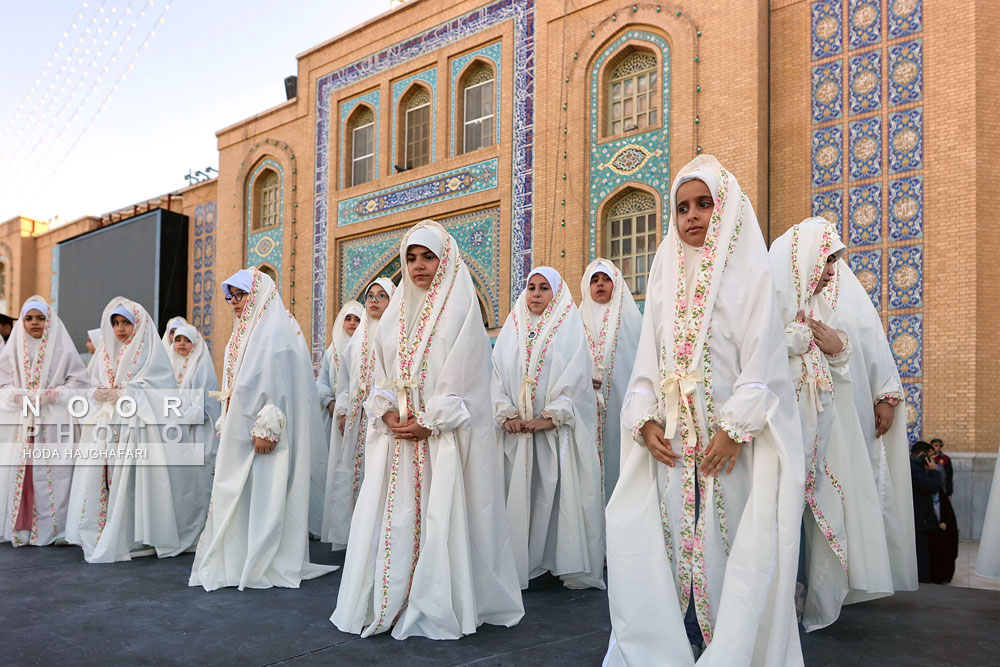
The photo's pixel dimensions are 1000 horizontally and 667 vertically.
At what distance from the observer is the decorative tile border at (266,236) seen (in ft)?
52.6

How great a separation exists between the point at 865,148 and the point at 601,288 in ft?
15.7

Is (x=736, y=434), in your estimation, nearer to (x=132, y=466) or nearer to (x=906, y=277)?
(x=132, y=466)

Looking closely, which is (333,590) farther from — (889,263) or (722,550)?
(889,263)

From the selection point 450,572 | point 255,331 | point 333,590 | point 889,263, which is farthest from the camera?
point 889,263

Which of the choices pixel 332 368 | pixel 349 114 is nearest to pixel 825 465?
pixel 332 368

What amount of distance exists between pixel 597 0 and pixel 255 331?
8.18m

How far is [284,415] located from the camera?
5.12 meters

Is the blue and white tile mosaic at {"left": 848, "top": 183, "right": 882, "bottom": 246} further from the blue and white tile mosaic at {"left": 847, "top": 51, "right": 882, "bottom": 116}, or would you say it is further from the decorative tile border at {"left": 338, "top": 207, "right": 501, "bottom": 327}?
the decorative tile border at {"left": 338, "top": 207, "right": 501, "bottom": 327}

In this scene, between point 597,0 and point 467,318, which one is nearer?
point 467,318

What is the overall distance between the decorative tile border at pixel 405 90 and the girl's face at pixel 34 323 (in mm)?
7380

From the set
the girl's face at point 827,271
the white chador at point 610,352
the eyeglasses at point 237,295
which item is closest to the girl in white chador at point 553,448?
the white chador at point 610,352

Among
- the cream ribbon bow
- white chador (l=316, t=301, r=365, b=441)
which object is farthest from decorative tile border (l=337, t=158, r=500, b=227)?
the cream ribbon bow

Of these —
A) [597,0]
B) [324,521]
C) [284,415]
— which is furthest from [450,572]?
[597,0]

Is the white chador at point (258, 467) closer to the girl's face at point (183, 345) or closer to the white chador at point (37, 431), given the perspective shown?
the girl's face at point (183, 345)
